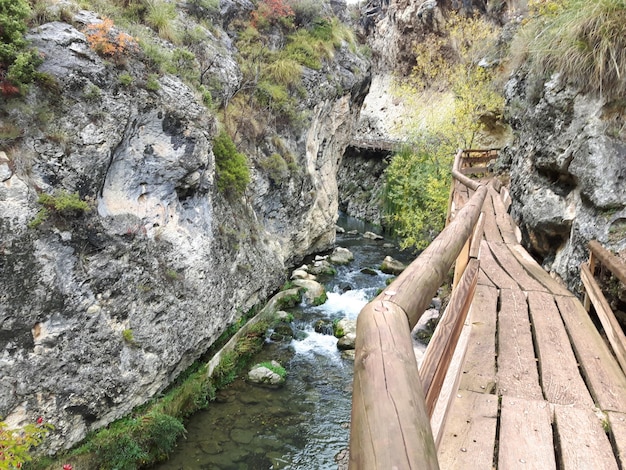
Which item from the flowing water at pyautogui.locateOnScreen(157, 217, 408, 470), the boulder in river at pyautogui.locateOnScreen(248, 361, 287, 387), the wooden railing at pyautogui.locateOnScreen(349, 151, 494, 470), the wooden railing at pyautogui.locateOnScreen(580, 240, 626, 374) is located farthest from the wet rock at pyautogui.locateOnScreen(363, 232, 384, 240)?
the wooden railing at pyautogui.locateOnScreen(349, 151, 494, 470)

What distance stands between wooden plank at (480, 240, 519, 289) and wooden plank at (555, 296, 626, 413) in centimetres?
62

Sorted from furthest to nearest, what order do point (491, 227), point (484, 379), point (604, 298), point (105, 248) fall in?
point (491, 227), point (105, 248), point (604, 298), point (484, 379)

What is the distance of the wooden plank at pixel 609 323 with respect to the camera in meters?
2.84

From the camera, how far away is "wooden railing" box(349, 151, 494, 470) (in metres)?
0.85

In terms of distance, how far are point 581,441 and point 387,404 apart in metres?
1.68

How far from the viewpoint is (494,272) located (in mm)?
4738

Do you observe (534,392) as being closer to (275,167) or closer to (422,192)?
(275,167)

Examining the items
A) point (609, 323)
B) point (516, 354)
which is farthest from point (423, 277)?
point (609, 323)

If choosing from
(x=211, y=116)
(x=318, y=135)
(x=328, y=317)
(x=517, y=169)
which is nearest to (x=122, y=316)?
(x=211, y=116)

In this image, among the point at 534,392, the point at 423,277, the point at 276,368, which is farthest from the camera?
the point at 276,368

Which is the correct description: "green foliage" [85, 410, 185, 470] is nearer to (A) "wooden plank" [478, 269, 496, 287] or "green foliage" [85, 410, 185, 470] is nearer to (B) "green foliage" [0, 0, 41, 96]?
(B) "green foliage" [0, 0, 41, 96]

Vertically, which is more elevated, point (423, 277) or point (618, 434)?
point (423, 277)

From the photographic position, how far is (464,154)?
45.4ft

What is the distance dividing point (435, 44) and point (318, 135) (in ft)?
59.8
